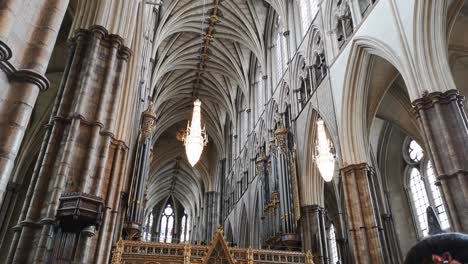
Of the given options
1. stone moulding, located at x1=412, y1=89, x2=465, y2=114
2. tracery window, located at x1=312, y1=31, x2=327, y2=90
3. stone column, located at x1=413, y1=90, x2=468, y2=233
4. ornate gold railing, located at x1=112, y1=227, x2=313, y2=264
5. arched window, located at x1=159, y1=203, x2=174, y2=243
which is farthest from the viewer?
arched window, located at x1=159, y1=203, x2=174, y2=243

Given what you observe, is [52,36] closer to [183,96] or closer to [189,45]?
[189,45]

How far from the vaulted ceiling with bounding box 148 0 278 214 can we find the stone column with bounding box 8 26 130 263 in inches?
476

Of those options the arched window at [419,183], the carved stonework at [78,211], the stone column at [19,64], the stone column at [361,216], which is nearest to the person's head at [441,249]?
the stone column at [19,64]

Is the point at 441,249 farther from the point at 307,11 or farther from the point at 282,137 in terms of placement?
the point at 307,11

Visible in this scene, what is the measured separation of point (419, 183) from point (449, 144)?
8.91 meters

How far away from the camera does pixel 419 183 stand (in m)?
16.0

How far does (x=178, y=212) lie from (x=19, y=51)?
41972 mm

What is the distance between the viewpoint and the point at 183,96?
30.6 m

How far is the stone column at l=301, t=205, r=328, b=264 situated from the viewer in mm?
13188

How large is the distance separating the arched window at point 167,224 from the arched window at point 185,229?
3.85ft

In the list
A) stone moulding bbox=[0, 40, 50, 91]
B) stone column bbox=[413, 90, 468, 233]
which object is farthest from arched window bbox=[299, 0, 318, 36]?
stone moulding bbox=[0, 40, 50, 91]

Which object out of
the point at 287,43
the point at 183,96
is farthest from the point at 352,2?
the point at 183,96

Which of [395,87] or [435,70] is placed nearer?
[435,70]

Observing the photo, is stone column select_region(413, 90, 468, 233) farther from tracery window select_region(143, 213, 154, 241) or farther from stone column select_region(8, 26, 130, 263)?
tracery window select_region(143, 213, 154, 241)
